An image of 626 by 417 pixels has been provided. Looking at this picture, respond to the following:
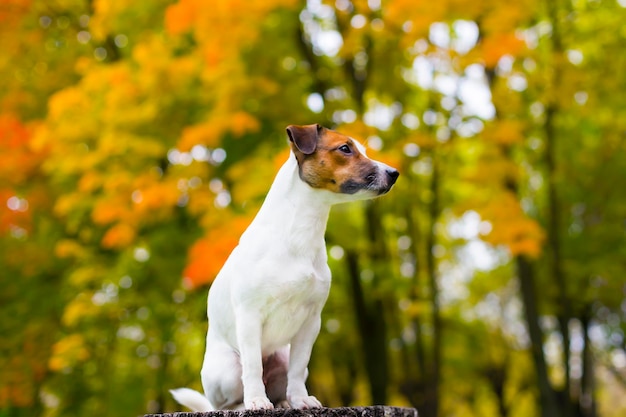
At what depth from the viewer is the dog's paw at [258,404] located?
140 inches

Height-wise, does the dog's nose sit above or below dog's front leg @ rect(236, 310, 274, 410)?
above

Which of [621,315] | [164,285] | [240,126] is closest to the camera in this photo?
[240,126]

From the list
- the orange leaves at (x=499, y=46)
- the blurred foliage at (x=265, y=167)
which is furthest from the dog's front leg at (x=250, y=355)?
the orange leaves at (x=499, y=46)

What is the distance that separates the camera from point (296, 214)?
3754mm

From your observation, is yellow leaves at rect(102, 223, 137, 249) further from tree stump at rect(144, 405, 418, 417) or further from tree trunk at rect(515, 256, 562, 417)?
tree stump at rect(144, 405, 418, 417)

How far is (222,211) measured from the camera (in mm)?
9961

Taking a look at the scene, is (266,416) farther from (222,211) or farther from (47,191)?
(47,191)

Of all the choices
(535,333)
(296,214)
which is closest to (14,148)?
(535,333)

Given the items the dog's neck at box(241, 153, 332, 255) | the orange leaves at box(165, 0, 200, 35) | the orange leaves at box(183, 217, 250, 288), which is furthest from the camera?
the orange leaves at box(165, 0, 200, 35)

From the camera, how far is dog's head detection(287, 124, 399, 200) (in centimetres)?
361

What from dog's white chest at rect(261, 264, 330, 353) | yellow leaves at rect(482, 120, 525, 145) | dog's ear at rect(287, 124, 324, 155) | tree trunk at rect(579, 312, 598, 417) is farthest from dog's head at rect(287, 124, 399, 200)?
tree trunk at rect(579, 312, 598, 417)

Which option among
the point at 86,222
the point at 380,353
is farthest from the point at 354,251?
the point at 86,222

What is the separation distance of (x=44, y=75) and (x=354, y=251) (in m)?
6.20

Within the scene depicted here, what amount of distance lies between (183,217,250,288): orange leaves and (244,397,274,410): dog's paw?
538 cm
